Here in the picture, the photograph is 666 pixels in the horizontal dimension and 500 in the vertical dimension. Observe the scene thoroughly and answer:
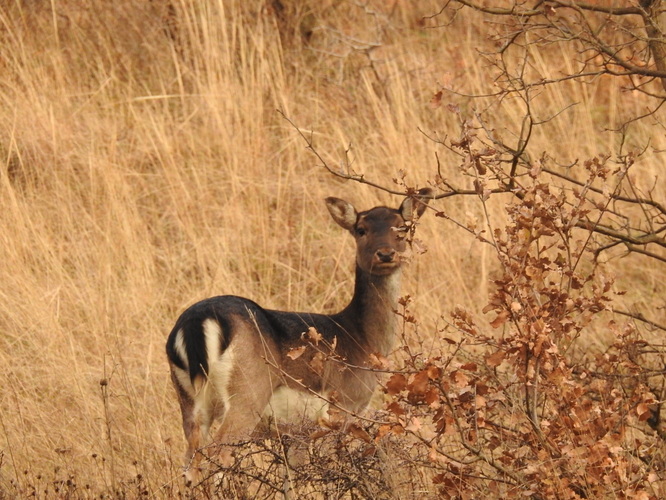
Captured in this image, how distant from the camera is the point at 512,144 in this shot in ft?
28.5

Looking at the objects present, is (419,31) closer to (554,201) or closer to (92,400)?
(92,400)

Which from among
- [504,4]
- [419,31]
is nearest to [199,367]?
[419,31]

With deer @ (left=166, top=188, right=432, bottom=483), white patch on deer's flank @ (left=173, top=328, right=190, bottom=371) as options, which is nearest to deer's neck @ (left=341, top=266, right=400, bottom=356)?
deer @ (left=166, top=188, right=432, bottom=483)

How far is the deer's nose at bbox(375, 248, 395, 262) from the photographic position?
221 inches

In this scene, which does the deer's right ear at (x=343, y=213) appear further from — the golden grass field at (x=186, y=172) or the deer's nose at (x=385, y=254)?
the golden grass field at (x=186, y=172)

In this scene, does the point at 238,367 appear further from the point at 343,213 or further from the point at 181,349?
the point at 343,213

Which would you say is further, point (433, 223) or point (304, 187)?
point (304, 187)

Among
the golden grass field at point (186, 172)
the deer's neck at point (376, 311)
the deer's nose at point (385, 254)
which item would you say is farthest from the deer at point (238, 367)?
the golden grass field at point (186, 172)

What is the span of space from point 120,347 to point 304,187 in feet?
7.36

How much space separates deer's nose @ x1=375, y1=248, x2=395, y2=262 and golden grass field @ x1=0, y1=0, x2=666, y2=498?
3.20 ft

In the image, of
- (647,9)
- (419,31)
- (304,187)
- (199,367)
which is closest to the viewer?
(647,9)

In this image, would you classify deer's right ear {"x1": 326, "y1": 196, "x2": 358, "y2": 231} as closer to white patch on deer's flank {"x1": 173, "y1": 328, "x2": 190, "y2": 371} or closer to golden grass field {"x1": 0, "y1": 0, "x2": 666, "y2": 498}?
golden grass field {"x1": 0, "y1": 0, "x2": 666, "y2": 498}

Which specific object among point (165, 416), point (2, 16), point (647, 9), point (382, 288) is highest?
point (647, 9)

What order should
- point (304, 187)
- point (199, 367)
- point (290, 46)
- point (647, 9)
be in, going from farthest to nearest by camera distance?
1. point (290, 46)
2. point (304, 187)
3. point (199, 367)
4. point (647, 9)
